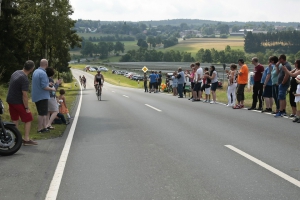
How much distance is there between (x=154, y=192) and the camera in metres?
5.62

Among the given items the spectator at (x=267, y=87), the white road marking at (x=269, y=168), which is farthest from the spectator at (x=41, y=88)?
the spectator at (x=267, y=87)

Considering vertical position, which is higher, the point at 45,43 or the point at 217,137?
the point at 45,43

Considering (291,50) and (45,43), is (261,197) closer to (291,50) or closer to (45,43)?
(45,43)

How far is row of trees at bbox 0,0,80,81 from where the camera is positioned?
22.0 m

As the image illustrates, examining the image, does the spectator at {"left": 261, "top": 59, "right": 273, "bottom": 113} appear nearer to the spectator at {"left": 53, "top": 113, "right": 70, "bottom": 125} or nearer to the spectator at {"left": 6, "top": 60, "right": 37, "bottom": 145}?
the spectator at {"left": 53, "top": 113, "right": 70, "bottom": 125}

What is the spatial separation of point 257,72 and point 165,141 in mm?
7599

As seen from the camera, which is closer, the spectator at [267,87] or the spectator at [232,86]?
the spectator at [267,87]

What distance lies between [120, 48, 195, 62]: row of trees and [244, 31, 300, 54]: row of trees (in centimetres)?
2320

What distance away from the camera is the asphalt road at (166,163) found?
18.6 feet

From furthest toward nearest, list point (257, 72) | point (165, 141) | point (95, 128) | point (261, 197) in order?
1. point (257, 72)
2. point (95, 128)
3. point (165, 141)
4. point (261, 197)

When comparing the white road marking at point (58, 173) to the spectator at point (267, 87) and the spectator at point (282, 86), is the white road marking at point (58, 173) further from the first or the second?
the spectator at point (267, 87)

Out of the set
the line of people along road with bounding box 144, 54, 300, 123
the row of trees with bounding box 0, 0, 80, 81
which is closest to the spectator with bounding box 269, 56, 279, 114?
the line of people along road with bounding box 144, 54, 300, 123

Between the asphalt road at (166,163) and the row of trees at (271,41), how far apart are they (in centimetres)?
14050

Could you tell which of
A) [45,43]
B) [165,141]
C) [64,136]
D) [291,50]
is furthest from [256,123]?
[291,50]
